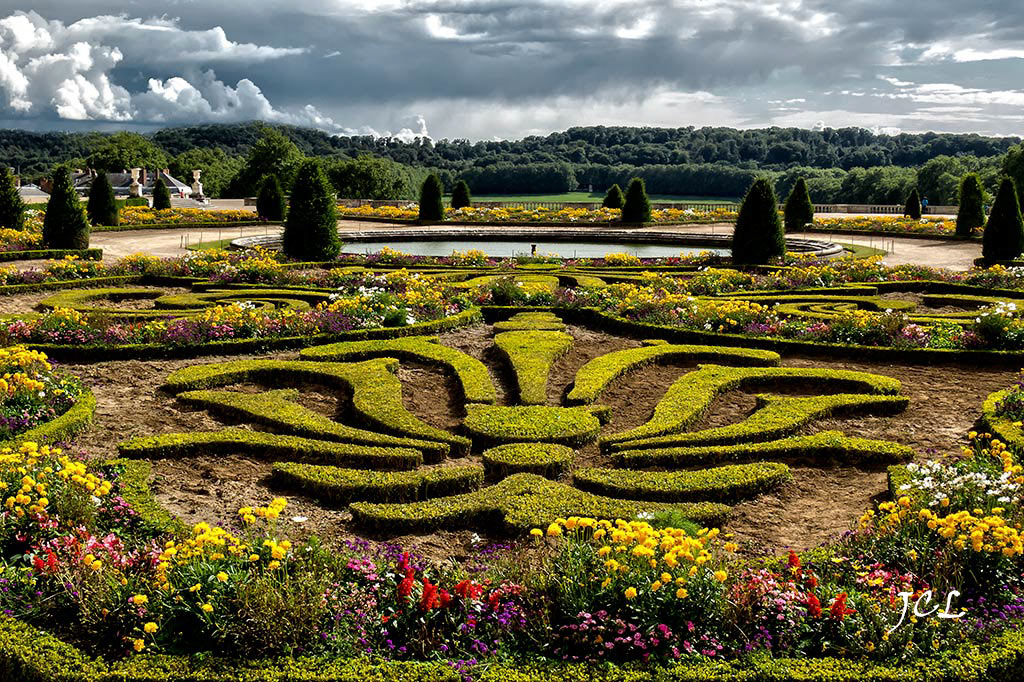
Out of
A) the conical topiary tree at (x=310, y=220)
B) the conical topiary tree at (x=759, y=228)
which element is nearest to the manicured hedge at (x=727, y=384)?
the conical topiary tree at (x=759, y=228)

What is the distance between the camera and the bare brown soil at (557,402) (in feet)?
26.9

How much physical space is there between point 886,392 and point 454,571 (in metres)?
7.74

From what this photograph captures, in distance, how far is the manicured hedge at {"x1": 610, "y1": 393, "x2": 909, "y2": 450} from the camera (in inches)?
390

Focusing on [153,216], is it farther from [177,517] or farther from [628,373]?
[177,517]

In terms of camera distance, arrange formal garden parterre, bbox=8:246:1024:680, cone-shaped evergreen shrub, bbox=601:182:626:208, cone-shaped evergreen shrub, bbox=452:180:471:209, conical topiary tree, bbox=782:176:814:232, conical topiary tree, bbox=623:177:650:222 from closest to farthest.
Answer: formal garden parterre, bbox=8:246:1024:680
conical topiary tree, bbox=782:176:814:232
conical topiary tree, bbox=623:177:650:222
cone-shaped evergreen shrub, bbox=601:182:626:208
cone-shaped evergreen shrub, bbox=452:180:471:209

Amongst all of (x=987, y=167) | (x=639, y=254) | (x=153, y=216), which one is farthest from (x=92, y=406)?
(x=987, y=167)

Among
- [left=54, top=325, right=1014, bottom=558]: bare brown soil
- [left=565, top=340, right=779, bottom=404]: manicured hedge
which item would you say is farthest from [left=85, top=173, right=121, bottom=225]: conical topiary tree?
[left=565, top=340, right=779, bottom=404]: manicured hedge

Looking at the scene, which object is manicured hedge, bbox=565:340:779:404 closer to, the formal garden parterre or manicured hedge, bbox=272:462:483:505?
the formal garden parterre

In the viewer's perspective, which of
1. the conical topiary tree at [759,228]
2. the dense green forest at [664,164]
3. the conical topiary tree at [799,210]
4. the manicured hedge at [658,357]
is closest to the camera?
the manicured hedge at [658,357]

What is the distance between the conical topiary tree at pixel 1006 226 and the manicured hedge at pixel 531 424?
22.6 m

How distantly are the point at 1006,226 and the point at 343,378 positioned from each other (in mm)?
23723

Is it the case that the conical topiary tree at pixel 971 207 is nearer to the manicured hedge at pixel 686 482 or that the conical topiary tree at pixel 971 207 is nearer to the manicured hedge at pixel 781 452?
the manicured hedge at pixel 781 452

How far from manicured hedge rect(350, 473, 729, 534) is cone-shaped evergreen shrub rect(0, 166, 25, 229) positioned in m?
30.3

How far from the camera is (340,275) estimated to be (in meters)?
20.5
